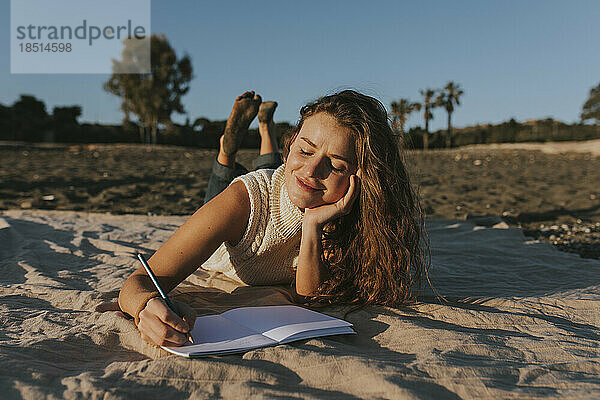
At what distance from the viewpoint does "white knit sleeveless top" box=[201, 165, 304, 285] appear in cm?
245

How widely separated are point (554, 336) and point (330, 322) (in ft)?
3.18

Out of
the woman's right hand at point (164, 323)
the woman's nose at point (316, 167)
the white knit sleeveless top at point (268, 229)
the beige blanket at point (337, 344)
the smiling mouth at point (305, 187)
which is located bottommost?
the beige blanket at point (337, 344)

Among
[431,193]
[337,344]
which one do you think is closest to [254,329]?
[337,344]

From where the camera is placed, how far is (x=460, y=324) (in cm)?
229

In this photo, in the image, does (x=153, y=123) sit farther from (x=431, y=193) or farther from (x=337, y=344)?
(x=337, y=344)

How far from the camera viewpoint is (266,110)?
415 cm

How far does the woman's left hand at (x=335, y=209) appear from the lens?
7.50 ft

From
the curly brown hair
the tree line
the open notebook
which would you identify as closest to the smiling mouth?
the curly brown hair

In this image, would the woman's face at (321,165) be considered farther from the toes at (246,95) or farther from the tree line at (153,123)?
the tree line at (153,123)

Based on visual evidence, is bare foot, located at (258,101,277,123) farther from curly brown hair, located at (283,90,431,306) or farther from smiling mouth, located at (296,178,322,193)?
smiling mouth, located at (296,178,322,193)

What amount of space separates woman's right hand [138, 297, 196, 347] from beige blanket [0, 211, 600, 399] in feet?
0.24

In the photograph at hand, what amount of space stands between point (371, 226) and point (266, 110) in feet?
6.63

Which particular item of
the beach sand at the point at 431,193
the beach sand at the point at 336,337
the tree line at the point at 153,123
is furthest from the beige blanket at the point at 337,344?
the tree line at the point at 153,123

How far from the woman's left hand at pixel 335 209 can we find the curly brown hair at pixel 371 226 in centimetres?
6
